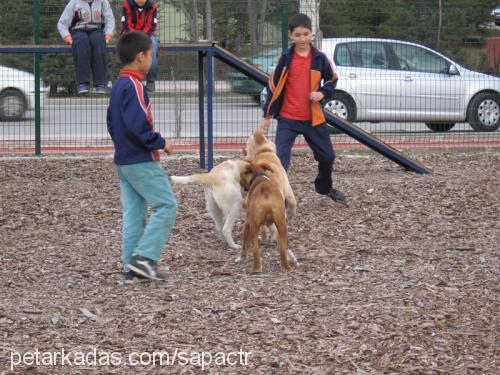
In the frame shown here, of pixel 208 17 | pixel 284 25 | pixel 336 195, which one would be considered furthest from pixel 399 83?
pixel 336 195

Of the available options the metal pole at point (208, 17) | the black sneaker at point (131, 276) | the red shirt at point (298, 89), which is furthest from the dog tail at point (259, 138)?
the metal pole at point (208, 17)

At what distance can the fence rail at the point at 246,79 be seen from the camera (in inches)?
562

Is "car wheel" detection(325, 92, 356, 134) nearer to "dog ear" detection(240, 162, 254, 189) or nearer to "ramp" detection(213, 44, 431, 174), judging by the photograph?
"ramp" detection(213, 44, 431, 174)

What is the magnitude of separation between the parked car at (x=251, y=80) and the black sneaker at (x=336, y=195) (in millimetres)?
4781

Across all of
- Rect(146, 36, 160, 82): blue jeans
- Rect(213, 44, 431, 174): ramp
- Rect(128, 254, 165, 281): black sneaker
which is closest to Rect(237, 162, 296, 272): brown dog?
Rect(128, 254, 165, 281): black sneaker

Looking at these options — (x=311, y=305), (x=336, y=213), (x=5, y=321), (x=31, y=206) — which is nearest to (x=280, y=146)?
(x=336, y=213)

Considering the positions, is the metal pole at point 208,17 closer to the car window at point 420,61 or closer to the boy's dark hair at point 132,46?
the car window at point 420,61

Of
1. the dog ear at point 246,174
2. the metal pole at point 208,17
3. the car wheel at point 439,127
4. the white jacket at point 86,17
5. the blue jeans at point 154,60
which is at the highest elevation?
the metal pole at point 208,17

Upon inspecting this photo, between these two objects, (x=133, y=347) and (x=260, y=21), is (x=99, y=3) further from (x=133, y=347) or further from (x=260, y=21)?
(x=133, y=347)

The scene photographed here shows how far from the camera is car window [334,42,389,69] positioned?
619 inches

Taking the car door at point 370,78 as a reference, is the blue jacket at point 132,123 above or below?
below

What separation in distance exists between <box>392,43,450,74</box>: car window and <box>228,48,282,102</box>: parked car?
7.73ft

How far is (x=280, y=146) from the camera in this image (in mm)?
9125

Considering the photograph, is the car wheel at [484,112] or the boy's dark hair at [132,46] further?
the car wheel at [484,112]
